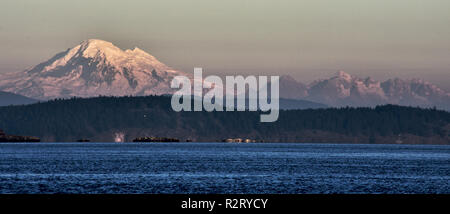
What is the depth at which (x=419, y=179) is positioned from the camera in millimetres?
136375

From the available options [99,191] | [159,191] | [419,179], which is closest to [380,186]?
[419,179]
